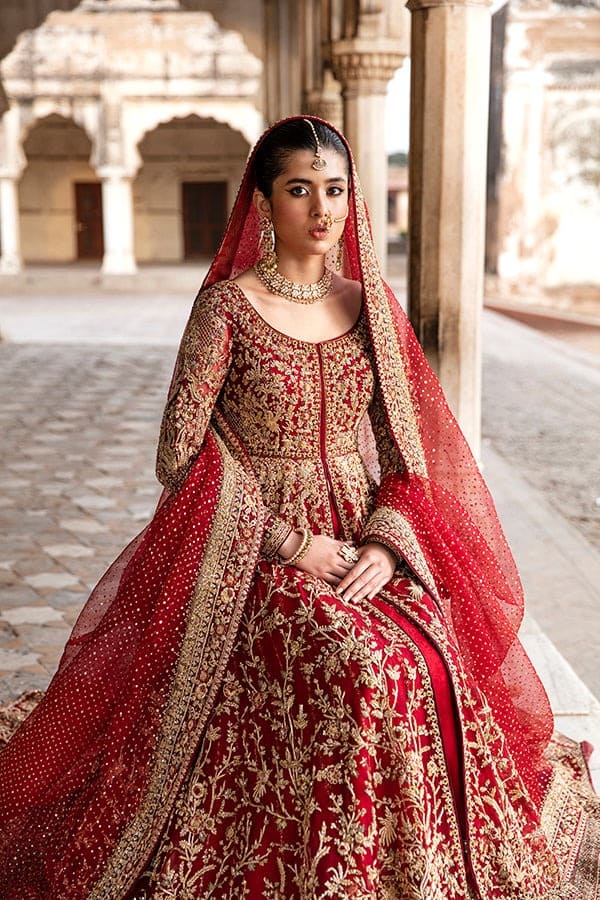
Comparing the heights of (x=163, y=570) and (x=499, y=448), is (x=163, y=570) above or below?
above

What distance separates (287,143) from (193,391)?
531 millimetres

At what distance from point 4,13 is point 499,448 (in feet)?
53.4

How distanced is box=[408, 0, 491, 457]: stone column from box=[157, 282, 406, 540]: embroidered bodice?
1.61 m

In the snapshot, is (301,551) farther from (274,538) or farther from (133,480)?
(133,480)

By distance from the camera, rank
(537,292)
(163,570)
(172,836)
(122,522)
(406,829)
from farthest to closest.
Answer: (537,292)
(122,522)
(163,570)
(172,836)
(406,829)

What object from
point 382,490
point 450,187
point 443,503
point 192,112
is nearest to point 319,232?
point 382,490

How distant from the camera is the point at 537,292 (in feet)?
63.3

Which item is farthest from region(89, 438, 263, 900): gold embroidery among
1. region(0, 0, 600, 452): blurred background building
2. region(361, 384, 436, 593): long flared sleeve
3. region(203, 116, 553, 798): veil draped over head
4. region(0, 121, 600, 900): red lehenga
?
region(0, 0, 600, 452): blurred background building

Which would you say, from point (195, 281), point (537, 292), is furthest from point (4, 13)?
point (537, 292)

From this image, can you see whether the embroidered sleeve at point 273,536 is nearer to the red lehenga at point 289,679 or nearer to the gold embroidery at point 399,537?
the red lehenga at point 289,679

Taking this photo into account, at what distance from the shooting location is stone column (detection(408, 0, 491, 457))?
12.1 feet

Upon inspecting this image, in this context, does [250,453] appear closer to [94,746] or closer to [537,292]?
[94,746]

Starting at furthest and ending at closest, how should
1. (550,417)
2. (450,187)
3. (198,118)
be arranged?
(198,118) → (550,417) → (450,187)

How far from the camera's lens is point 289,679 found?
2.03 metres
